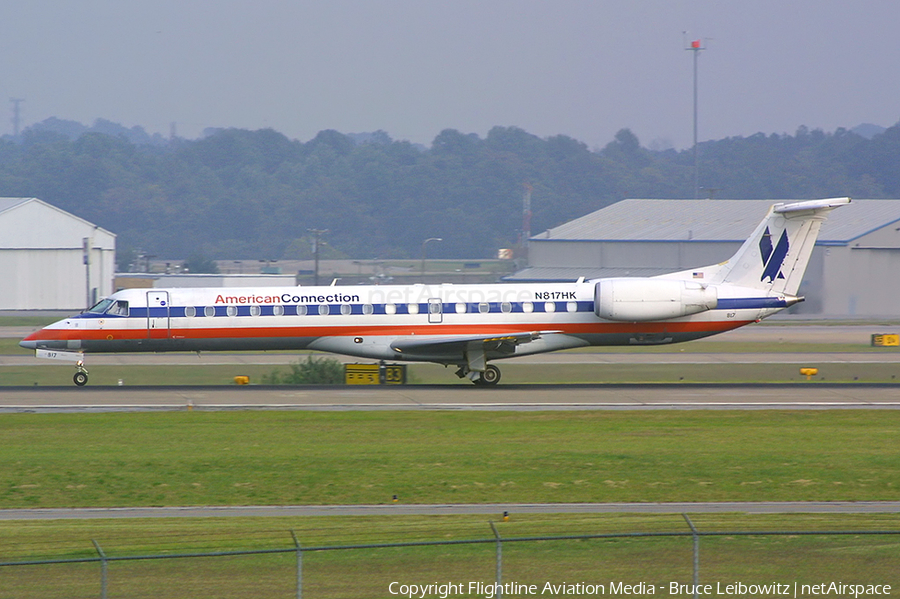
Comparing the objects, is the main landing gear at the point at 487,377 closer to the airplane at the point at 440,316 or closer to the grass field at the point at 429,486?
the airplane at the point at 440,316

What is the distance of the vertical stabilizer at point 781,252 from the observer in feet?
105

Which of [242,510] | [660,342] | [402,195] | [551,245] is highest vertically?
[402,195]

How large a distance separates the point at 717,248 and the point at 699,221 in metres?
7.63

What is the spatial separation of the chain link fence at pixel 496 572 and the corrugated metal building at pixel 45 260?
74.5 m

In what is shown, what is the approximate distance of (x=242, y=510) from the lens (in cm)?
1686

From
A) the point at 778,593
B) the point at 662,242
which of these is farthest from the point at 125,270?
the point at 778,593

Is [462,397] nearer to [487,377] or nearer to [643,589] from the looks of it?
[487,377]

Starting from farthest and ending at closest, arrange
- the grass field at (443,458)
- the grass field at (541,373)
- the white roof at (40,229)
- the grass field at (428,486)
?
the white roof at (40,229) < the grass field at (541,373) < the grass field at (443,458) < the grass field at (428,486)

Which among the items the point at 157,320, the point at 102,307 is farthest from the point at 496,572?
the point at 102,307

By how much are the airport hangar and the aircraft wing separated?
4437cm

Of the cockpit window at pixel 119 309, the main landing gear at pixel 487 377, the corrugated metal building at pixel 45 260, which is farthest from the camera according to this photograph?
the corrugated metal building at pixel 45 260

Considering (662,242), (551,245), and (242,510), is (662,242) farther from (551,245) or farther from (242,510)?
(242,510)

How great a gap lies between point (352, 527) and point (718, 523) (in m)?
5.39

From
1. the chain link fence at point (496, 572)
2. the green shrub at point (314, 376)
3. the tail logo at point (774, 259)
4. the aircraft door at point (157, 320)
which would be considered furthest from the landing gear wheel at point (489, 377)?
the chain link fence at point (496, 572)
